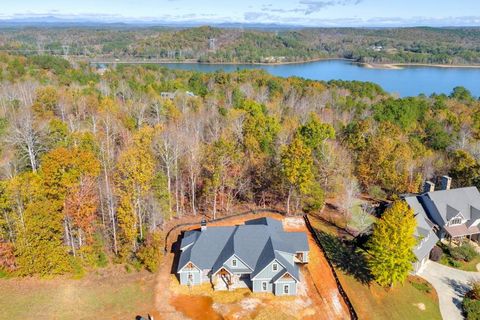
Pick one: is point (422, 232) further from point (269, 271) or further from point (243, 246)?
point (243, 246)

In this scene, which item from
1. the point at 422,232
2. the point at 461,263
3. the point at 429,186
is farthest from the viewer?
the point at 429,186

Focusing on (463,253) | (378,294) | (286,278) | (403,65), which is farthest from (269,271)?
(403,65)

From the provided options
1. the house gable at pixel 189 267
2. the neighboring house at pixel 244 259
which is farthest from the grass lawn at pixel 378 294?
the house gable at pixel 189 267

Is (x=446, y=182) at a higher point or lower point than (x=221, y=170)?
lower

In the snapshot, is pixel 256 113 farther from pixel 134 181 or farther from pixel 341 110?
pixel 134 181

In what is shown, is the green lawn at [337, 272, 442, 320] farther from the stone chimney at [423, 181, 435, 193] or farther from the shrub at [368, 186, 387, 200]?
the shrub at [368, 186, 387, 200]

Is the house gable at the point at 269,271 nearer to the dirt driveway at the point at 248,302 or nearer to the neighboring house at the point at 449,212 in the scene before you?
the dirt driveway at the point at 248,302

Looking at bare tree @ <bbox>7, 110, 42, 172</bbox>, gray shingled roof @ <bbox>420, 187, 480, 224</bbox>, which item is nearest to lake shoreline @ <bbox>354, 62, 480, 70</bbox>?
gray shingled roof @ <bbox>420, 187, 480, 224</bbox>
